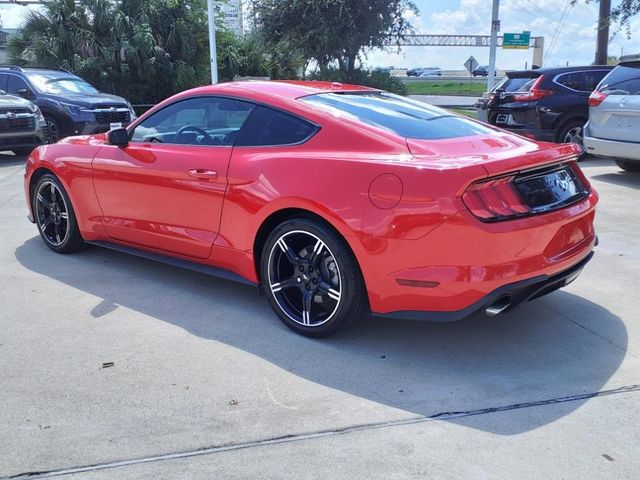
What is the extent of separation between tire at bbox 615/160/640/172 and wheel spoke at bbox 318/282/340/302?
729 cm

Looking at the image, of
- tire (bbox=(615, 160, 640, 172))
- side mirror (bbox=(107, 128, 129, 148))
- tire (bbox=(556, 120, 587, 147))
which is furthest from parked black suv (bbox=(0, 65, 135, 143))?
tire (bbox=(615, 160, 640, 172))

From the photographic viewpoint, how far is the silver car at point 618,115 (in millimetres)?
8555

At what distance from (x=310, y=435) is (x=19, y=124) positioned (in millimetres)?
10791

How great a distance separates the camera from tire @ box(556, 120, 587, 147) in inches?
435

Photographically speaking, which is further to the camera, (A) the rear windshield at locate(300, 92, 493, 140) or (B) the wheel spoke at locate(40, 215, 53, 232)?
(B) the wheel spoke at locate(40, 215, 53, 232)

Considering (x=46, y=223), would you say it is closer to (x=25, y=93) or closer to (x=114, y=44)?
(x=25, y=93)

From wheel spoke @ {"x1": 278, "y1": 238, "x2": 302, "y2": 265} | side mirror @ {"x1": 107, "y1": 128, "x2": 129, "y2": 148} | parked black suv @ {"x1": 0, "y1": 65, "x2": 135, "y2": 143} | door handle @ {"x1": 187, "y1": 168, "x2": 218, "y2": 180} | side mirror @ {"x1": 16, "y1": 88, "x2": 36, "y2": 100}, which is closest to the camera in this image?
wheel spoke @ {"x1": 278, "y1": 238, "x2": 302, "y2": 265}

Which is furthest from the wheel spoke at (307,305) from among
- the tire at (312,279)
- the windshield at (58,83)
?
the windshield at (58,83)

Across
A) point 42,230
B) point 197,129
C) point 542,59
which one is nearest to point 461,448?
point 197,129

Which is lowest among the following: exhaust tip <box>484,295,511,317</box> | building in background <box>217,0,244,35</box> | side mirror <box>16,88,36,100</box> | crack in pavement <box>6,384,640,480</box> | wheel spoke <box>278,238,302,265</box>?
crack in pavement <box>6,384,640,480</box>

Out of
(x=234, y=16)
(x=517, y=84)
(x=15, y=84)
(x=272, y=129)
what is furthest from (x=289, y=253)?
(x=234, y=16)

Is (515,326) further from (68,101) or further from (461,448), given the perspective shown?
(68,101)

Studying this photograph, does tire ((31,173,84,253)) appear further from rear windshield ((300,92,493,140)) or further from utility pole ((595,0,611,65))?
utility pole ((595,0,611,65))

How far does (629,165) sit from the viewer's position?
32.1 feet
